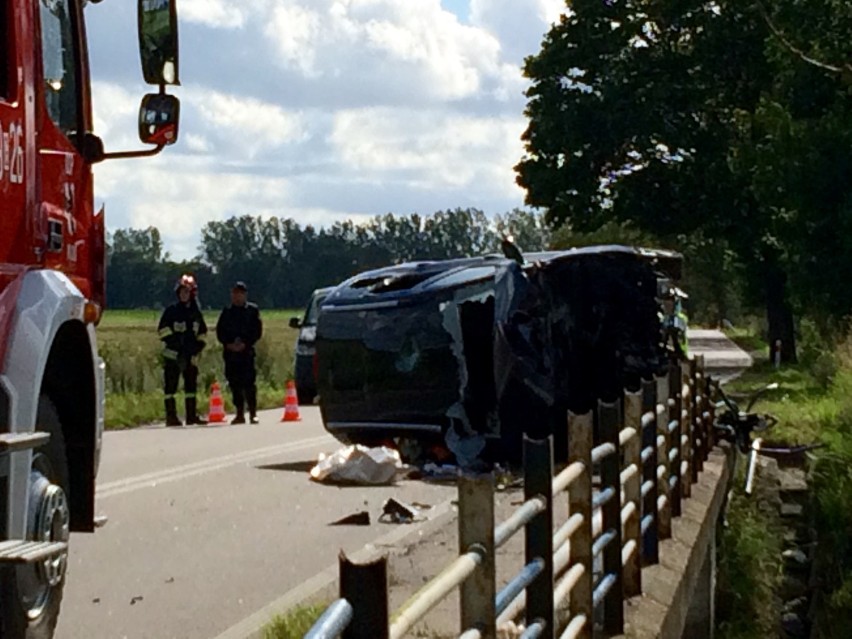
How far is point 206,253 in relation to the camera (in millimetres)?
127938

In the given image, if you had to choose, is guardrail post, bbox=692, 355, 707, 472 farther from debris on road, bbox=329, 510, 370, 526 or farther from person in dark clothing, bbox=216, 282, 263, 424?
person in dark clothing, bbox=216, 282, 263, 424

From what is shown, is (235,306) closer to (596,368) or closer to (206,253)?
(596,368)

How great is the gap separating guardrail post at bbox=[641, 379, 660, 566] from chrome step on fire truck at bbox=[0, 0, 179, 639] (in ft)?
10.6

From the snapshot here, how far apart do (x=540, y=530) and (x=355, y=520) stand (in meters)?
6.26

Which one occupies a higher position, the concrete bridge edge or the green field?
the green field

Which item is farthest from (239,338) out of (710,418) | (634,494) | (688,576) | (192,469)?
(634,494)

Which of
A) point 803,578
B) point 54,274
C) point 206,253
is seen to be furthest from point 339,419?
point 206,253

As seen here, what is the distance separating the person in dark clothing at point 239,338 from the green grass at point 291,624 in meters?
13.7

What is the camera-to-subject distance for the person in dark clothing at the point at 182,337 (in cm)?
2077

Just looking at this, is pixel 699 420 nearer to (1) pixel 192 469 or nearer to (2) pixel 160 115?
(1) pixel 192 469

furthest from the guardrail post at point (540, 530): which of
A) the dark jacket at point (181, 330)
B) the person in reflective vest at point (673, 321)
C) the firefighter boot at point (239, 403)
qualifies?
the firefighter boot at point (239, 403)

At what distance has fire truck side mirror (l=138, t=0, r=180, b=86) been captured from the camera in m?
7.43

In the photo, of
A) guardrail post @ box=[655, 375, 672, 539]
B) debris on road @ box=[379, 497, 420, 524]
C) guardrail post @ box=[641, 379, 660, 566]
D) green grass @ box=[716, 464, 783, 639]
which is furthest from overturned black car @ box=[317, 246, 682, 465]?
guardrail post @ box=[641, 379, 660, 566]

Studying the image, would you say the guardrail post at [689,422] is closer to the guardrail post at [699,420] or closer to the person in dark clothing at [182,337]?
the guardrail post at [699,420]
